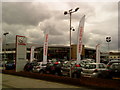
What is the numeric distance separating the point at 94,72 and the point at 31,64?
10.0m

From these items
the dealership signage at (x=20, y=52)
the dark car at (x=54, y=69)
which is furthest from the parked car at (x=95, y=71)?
the dealership signage at (x=20, y=52)

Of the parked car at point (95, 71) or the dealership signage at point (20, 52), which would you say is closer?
the parked car at point (95, 71)

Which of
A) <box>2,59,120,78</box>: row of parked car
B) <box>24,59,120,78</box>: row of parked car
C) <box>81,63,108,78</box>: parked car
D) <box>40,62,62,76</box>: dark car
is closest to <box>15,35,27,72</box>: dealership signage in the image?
<box>2,59,120,78</box>: row of parked car

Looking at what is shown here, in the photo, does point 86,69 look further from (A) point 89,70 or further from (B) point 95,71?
(B) point 95,71

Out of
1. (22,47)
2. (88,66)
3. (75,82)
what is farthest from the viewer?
(22,47)

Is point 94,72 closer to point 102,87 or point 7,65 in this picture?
point 102,87

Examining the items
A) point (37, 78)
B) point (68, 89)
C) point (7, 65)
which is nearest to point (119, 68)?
point (68, 89)

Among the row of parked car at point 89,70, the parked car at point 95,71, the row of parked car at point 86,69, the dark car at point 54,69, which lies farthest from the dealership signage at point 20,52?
the parked car at point 95,71

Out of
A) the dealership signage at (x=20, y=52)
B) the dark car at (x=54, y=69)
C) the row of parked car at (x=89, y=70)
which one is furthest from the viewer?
the dealership signage at (x=20, y=52)

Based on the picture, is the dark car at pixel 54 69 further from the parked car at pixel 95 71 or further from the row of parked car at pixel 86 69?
the parked car at pixel 95 71

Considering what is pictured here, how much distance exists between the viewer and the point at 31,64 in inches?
721

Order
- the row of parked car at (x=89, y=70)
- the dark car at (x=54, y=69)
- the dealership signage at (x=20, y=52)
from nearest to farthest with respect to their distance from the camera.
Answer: the row of parked car at (x=89, y=70) < the dark car at (x=54, y=69) < the dealership signage at (x=20, y=52)

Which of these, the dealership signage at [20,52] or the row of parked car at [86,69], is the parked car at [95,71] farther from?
the dealership signage at [20,52]

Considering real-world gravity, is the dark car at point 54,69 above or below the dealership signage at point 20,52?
below
